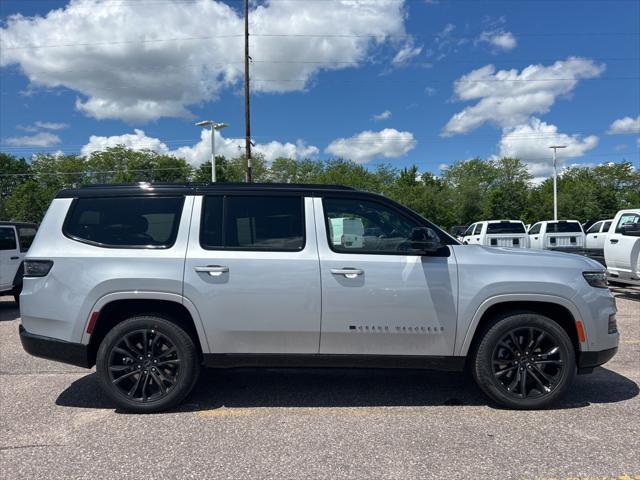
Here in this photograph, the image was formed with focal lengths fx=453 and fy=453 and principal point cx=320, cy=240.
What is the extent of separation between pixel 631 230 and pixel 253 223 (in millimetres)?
8539

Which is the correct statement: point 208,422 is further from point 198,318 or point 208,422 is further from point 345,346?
point 345,346

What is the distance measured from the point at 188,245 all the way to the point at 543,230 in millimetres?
19128

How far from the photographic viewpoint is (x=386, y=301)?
3818 millimetres

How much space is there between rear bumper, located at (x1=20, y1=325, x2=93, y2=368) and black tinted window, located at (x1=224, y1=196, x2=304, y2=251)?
61.0 inches

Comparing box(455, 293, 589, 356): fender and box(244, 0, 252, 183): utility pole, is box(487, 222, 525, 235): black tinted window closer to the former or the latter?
box(244, 0, 252, 183): utility pole

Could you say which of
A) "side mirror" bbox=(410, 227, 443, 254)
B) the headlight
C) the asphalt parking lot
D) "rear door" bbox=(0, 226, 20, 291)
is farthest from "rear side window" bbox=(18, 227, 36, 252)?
the headlight

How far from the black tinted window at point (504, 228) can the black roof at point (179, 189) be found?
17262 mm

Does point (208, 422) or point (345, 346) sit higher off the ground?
point (345, 346)

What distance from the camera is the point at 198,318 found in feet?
12.7

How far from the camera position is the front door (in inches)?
150

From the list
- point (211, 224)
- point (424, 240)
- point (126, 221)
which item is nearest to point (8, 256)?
point (126, 221)

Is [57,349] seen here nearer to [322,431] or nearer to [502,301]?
[322,431]

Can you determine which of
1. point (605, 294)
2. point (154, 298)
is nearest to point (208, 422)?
point (154, 298)

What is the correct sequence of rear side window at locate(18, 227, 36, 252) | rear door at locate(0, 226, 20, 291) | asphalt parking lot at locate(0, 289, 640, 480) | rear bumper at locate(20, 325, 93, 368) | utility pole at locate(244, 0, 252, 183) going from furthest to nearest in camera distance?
utility pole at locate(244, 0, 252, 183) < rear side window at locate(18, 227, 36, 252) < rear door at locate(0, 226, 20, 291) < rear bumper at locate(20, 325, 93, 368) < asphalt parking lot at locate(0, 289, 640, 480)
